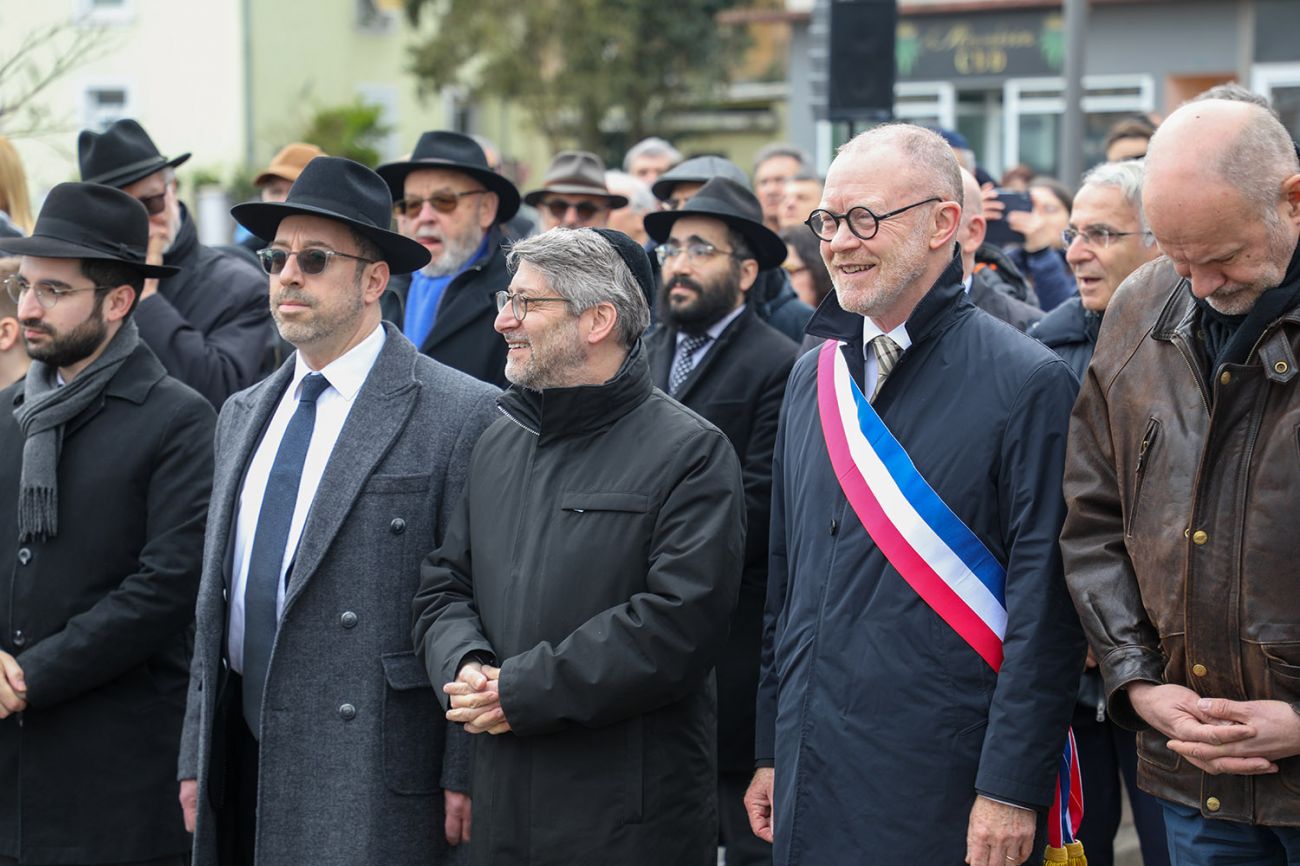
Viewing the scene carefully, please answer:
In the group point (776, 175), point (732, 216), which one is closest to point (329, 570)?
point (732, 216)

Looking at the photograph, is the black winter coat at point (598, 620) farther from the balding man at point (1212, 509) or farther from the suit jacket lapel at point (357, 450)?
the balding man at point (1212, 509)

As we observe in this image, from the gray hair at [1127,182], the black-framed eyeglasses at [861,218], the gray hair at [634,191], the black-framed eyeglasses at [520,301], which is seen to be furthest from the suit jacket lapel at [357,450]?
the gray hair at [634,191]

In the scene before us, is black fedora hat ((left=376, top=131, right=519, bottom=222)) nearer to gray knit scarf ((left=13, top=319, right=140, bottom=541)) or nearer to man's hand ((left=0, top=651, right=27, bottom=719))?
gray knit scarf ((left=13, top=319, right=140, bottom=541))

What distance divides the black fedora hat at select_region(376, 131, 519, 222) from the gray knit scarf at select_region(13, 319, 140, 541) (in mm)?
1626

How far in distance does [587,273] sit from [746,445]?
4.90 feet

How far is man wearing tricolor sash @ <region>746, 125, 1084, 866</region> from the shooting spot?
3.52 meters

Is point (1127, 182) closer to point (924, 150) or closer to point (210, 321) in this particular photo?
point (924, 150)

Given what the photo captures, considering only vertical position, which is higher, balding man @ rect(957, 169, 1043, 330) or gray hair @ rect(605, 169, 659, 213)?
gray hair @ rect(605, 169, 659, 213)

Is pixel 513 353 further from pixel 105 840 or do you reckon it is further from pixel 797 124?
pixel 797 124

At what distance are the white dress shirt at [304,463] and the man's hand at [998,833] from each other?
200 cm

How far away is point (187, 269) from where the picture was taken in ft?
21.4

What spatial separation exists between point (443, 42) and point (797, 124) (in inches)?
349

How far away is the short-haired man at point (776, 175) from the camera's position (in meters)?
9.05

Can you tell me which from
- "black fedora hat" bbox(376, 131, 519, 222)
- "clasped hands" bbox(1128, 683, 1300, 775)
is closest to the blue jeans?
"clasped hands" bbox(1128, 683, 1300, 775)
